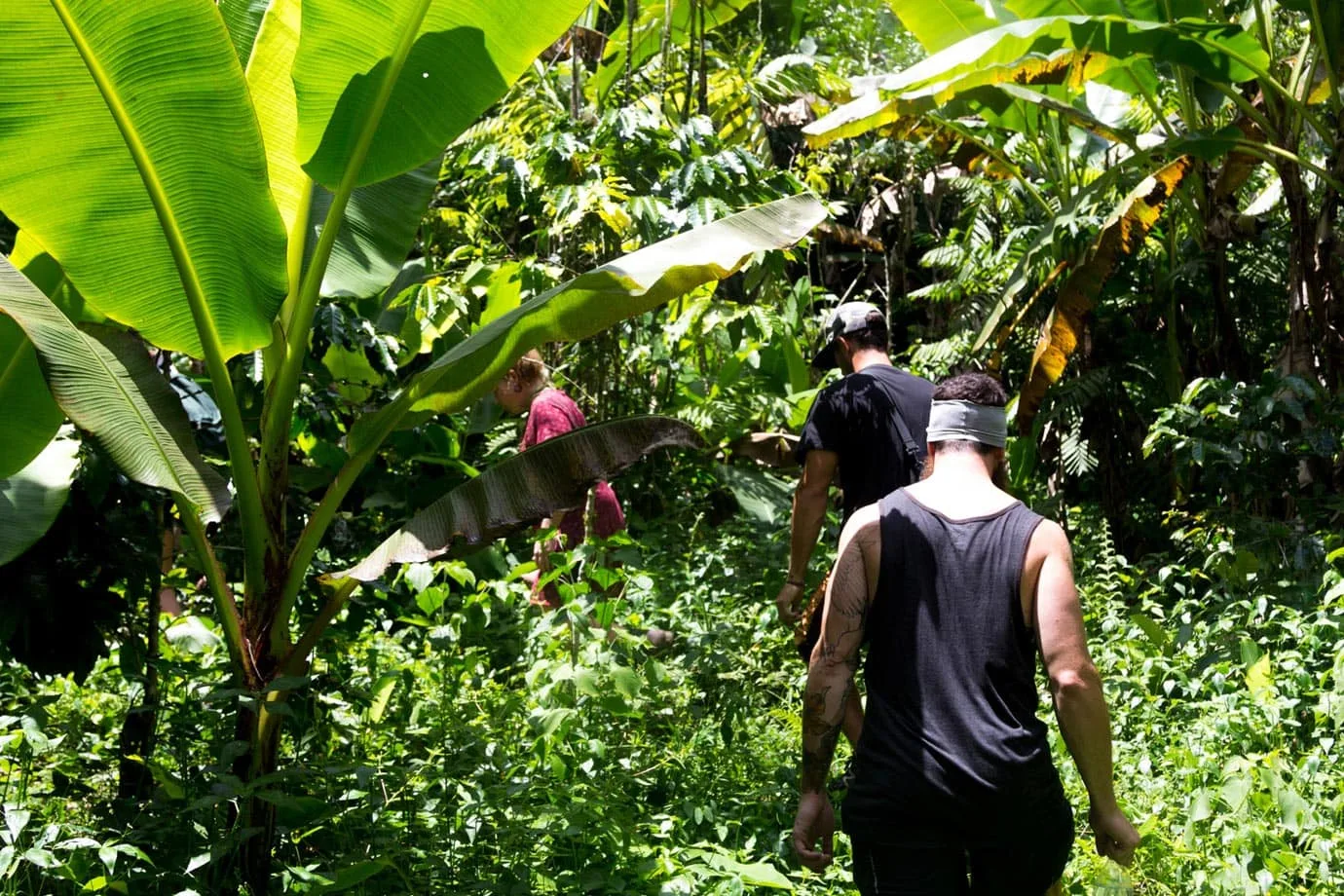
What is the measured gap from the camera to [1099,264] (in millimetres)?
6602

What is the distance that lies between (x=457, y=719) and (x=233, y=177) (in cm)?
185

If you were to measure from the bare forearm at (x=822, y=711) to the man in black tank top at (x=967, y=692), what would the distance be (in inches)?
3.4

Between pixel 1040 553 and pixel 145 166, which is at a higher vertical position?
pixel 145 166

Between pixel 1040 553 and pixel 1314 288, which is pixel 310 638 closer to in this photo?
pixel 1040 553

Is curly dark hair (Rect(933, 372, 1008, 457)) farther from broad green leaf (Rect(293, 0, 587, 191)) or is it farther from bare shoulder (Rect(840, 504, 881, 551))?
broad green leaf (Rect(293, 0, 587, 191))

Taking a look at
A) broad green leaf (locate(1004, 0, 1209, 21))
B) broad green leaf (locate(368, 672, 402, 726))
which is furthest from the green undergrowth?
broad green leaf (locate(1004, 0, 1209, 21))

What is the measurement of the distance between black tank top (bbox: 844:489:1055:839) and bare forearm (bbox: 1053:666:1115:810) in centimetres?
5

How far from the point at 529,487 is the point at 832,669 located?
3.86ft

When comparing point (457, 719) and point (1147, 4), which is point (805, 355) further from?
point (457, 719)

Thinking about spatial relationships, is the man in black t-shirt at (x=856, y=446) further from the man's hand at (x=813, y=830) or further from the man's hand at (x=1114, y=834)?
the man's hand at (x=1114, y=834)

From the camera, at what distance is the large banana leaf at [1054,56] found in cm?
578

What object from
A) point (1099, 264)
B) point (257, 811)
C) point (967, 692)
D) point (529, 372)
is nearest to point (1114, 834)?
point (967, 692)

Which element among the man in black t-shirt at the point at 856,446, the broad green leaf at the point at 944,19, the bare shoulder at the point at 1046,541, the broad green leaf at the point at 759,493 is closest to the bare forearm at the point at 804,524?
the man in black t-shirt at the point at 856,446

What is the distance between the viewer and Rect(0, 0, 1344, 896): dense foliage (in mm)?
3385
